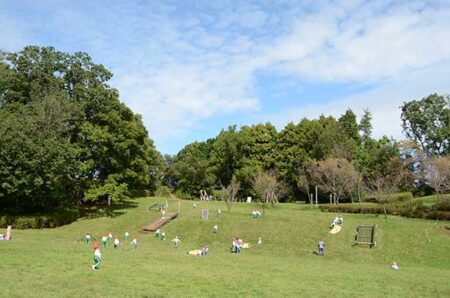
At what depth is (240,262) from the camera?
28.4 meters

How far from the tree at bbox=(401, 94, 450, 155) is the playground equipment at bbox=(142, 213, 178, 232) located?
52.1 metres

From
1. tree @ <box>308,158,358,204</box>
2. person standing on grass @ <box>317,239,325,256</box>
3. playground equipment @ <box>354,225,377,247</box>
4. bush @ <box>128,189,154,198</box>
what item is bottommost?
person standing on grass @ <box>317,239,325,256</box>

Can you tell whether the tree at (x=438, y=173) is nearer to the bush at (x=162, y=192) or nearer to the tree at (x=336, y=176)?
the tree at (x=336, y=176)

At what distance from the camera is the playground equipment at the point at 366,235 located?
37.9 m

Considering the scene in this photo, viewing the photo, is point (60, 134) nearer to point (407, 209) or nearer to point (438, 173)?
point (407, 209)

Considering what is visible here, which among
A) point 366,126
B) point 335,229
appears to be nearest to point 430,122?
point 366,126

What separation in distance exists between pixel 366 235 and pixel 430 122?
1937 inches

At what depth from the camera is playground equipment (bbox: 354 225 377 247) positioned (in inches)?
1494

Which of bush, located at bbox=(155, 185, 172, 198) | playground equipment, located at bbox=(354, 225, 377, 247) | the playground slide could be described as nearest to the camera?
playground equipment, located at bbox=(354, 225, 377, 247)

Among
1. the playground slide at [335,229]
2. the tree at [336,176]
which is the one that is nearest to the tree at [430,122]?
the tree at [336,176]

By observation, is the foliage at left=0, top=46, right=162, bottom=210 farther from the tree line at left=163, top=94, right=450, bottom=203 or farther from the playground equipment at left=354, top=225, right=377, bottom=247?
the playground equipment at left=354, top=225, right=377, bottom=247

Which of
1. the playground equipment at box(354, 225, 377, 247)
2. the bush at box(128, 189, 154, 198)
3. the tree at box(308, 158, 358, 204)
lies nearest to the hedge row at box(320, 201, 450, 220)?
the tree at box(308, 158, 358, 204)

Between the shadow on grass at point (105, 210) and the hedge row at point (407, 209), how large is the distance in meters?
27.8

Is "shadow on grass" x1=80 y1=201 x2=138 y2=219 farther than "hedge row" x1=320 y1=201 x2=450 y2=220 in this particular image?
Yes
